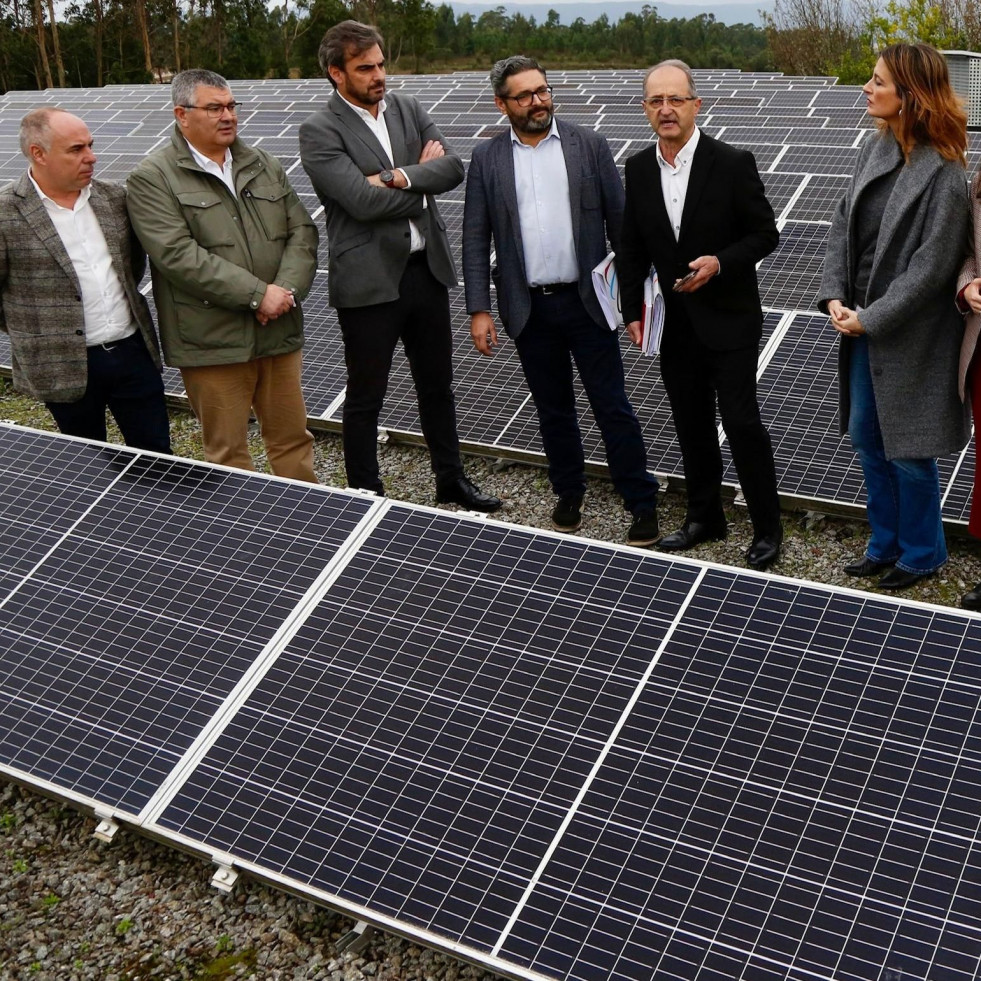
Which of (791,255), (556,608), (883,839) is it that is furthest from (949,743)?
(791,255)

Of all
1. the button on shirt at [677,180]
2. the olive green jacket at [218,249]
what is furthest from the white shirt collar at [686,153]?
the olive green jacket at [218,249]

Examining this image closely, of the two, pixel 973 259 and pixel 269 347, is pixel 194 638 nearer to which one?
pixel 269 347

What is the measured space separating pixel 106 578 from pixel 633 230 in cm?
316

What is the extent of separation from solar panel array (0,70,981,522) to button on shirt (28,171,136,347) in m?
2.38

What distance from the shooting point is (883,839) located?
3.34 metres

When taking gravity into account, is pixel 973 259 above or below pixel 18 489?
above

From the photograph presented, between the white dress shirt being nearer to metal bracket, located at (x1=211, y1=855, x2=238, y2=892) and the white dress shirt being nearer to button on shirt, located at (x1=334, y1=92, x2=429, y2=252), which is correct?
button on shirt, located at (x1=334, y1=92, x2=429, y2=252)

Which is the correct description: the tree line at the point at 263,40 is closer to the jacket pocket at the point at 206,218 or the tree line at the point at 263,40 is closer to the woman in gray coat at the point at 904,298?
the jacket pocket at the point at 206,218

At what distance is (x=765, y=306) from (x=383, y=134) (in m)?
3.01

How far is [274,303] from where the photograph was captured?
5938 millimetres

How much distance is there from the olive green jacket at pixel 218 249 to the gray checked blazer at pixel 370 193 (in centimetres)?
21

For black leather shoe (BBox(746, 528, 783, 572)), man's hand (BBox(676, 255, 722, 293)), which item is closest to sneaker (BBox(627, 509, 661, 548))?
black leather shoe (BBox(746, 528, 783, 572))

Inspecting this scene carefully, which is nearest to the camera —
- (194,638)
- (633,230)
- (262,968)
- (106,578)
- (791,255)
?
(262,968)

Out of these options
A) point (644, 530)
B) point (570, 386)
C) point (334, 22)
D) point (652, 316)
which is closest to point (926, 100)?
point (652, 316)
